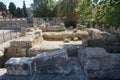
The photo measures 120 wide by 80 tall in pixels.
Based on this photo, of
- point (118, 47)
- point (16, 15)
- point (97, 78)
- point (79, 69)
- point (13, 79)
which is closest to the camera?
point (97, 78)

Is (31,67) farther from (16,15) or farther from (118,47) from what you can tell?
(16,15)

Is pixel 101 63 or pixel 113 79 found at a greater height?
pixel 101 63

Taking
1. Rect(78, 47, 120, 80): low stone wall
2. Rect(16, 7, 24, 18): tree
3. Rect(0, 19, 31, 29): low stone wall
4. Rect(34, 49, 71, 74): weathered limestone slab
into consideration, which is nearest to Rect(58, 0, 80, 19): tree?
Rect(0, 19, 31, 29): low stone wall

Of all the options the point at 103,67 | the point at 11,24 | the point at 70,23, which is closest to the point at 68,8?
the point at 70,23

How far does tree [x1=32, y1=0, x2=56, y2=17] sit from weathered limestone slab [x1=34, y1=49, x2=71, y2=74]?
39.6m

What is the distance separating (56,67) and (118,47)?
274 cm

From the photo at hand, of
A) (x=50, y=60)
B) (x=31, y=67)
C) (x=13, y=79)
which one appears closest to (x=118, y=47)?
(x=50, y=60)

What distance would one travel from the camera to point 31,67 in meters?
5.80

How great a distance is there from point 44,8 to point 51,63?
135 feet

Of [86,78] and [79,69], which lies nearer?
[86,78]

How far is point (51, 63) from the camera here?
19.2 feet

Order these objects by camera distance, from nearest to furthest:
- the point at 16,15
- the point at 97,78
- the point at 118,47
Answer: the point at 97,78 < the point at 118,47 < the point at 16,15

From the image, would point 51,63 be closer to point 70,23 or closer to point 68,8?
point 70,23

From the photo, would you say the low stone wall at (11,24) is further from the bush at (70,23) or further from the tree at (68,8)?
the bush at (70,23)
